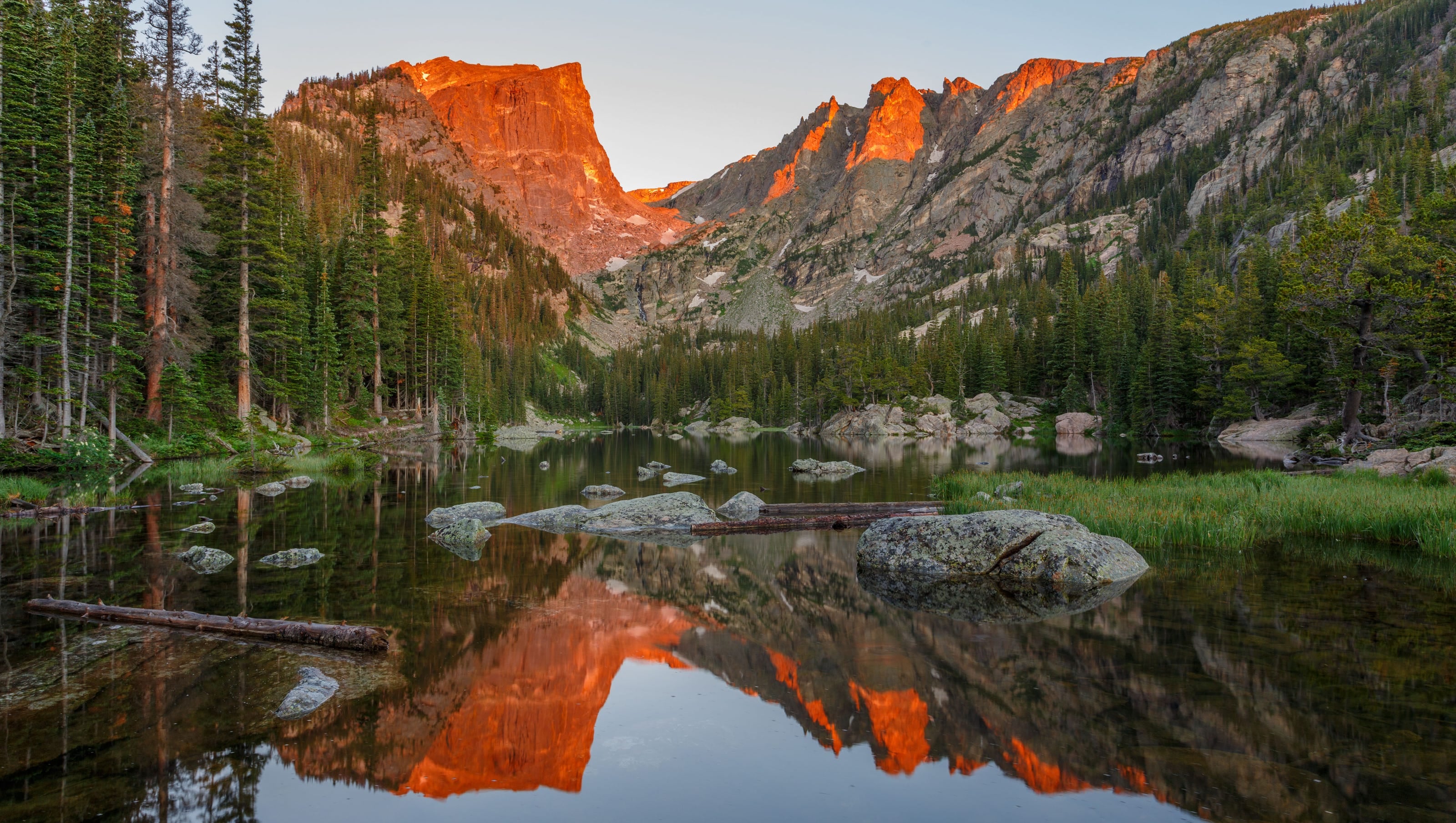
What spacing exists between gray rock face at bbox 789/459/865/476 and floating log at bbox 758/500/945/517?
51.4ft

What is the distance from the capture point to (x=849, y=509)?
21578 millimetres

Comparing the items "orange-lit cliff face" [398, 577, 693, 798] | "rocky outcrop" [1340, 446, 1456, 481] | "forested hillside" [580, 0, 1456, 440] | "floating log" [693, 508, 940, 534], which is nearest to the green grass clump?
"floating log" [693, 508, 940, 534]

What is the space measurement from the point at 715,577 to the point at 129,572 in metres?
11.6

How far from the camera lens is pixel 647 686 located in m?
8.93

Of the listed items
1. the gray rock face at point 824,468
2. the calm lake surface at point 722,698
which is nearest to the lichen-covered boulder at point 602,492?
the calm lake surface at point 722,698

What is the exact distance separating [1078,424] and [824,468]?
6276cm

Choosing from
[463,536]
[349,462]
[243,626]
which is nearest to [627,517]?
[463,536]

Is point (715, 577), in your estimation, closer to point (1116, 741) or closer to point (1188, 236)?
point (1116, 741)

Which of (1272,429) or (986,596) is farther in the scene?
(1272,429)

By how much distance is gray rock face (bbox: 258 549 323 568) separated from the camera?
14.4 m

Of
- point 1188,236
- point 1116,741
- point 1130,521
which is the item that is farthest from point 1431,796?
point 1188,236

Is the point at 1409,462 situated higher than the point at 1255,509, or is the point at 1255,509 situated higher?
the point at 1409,462

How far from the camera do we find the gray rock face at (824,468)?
38188 mm

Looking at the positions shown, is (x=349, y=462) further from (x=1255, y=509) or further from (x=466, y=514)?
(x=1255, y=509)
